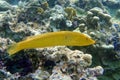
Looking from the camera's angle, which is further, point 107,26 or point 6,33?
point 107,26

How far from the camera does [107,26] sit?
19.7 feet

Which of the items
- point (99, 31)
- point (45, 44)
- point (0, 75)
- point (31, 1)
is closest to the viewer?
point (45, 44)

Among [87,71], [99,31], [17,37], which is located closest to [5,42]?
[17,37]

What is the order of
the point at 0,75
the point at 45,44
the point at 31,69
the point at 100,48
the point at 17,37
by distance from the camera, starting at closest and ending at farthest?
the point at 45,44
the point at 0,75
the point at 31,69
the point at 17,37
the point at 100,48

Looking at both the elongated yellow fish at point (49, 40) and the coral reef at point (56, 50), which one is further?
the coral reef at point (56, 50)

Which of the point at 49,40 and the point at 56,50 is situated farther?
the point at 56,50

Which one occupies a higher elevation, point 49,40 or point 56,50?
point 56,50

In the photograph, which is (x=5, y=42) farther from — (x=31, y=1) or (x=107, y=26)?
(x=107, y=26)

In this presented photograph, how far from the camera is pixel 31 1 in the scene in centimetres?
585

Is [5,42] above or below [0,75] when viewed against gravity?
above

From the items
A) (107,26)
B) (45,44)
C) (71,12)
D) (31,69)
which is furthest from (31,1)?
(45,44)

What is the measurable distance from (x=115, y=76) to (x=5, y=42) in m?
2.45

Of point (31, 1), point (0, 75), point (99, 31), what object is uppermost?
point (31, 1)

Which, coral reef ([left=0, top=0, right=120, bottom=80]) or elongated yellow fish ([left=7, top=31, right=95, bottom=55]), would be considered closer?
elongated yellow fish ([left=7, top=31, right=95, bottom=55])
